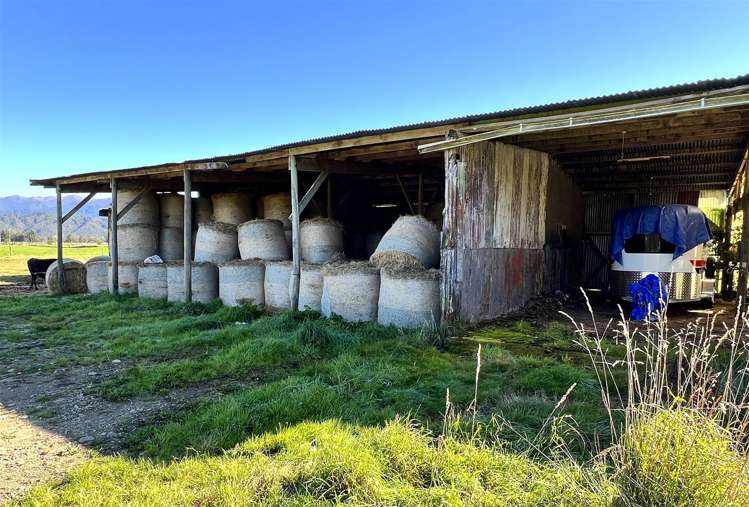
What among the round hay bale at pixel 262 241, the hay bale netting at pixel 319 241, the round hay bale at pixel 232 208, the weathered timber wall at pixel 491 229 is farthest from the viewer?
the round hay bale at pixel 232 208

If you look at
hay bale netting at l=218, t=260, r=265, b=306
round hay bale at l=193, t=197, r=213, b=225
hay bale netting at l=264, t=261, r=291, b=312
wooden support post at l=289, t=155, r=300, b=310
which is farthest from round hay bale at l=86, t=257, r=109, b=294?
wooden support post at l=289, t=155, r=300, b=310

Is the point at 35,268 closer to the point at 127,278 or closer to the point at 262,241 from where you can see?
the point at 127,278

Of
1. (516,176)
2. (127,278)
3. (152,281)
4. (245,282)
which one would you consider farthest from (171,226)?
(516,176)

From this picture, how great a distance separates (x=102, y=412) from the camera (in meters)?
4.27

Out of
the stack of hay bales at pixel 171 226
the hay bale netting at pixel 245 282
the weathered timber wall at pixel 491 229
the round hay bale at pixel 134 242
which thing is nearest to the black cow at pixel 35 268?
the round hay bale at pixel 134 242

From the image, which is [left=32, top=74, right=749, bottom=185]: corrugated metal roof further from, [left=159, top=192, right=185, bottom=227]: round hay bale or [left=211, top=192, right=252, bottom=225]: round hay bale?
[left=159, top=192, right=185, bottom=227]: round hay bale

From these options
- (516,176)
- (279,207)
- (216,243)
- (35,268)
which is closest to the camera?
(516,176)

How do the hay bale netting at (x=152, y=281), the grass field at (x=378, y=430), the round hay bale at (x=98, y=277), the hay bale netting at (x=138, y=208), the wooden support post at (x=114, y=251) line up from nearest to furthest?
the grass field at (x=378, y=430) → the hay bale netting at (x=152, y=281) → the wooden support post at (x=114, y=251) → the hay bale netting at (x=138, y=208) → the round hay bale at (x=98, y=277)

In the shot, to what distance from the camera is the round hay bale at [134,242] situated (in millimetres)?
12211

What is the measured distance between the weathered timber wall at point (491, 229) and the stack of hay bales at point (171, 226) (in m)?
8.80

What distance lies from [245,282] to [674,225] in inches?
327

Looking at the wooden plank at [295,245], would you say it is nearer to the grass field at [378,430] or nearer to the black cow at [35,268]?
the grass field at [378,430]

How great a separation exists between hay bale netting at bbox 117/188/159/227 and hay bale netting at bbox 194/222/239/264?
2586 millimetres

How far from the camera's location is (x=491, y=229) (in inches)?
303
